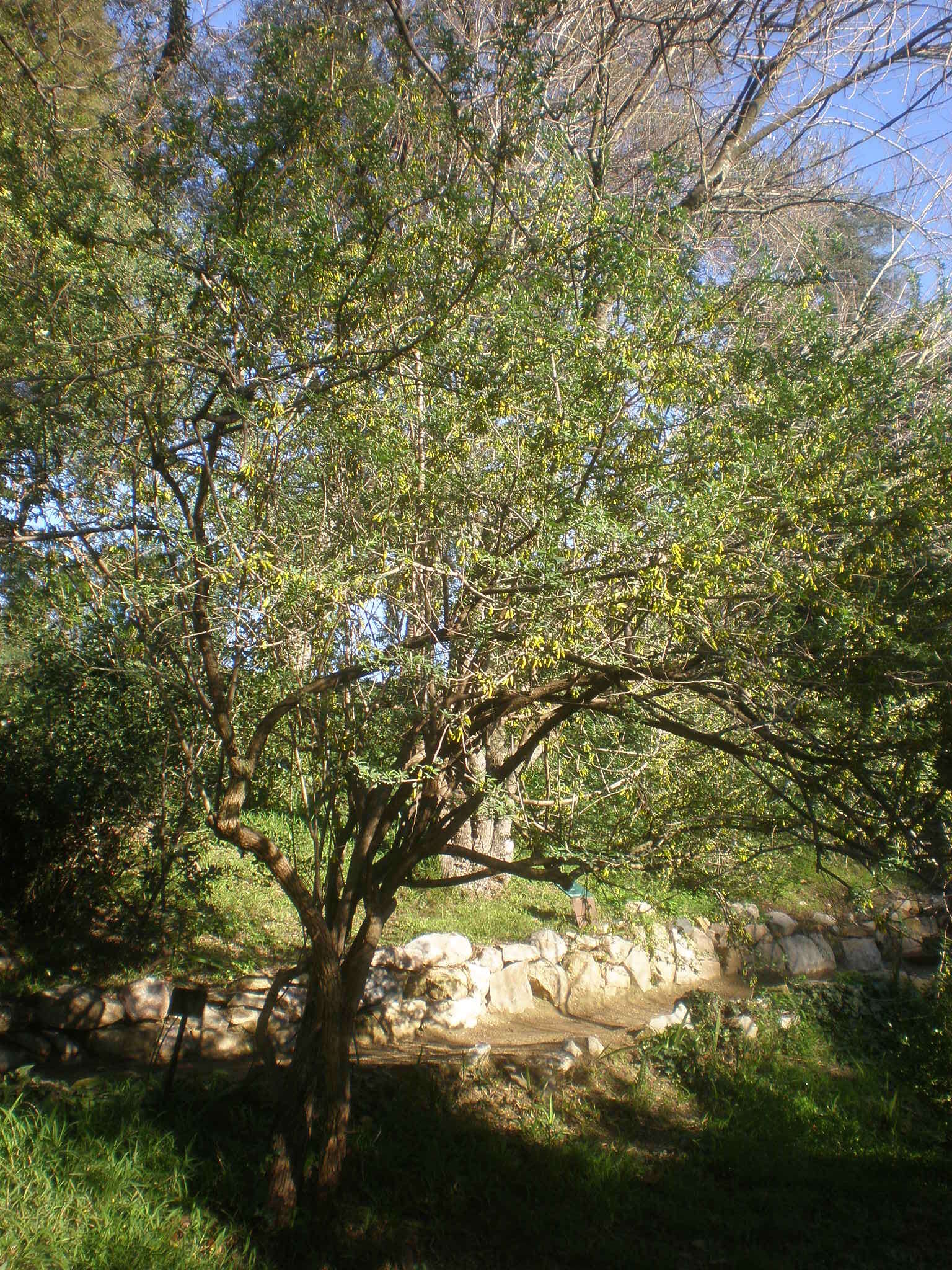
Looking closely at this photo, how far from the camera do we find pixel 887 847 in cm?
370

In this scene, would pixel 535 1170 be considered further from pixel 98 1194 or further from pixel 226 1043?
pixel 98 1194

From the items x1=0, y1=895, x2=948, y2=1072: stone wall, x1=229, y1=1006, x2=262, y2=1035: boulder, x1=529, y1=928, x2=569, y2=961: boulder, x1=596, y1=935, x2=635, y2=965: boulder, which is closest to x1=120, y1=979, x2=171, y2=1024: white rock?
x1=0, y1=895, x2=948, y2=1072: stone wall

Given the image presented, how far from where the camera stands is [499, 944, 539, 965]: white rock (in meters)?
8.03

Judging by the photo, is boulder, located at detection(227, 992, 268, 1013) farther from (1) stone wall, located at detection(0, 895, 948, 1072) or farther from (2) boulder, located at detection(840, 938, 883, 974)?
(2) boulder, located at detection(840, 938, 883, 974)

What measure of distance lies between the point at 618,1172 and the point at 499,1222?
846mm

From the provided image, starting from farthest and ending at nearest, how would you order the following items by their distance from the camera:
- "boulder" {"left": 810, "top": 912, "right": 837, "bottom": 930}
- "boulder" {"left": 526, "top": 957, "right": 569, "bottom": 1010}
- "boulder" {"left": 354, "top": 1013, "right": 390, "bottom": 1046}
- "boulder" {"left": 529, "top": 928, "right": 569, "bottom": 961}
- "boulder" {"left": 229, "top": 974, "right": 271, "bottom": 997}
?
"boulder" {"left": 810, "top": 912, "right": 837, "bottom": 930}, "boulder" {"left": 529, "top": 928, "right": 569, "bottom": 961}, "boulder" {"left": 526, "top": 957, "right": 569, "bottom": 1010}, "boulder" {"left": 354, "top": 1013, "right": 390, "bottom": 1046}, "boulder" {"left": 229, "top": 974, "right": 271, "bottom": 997}

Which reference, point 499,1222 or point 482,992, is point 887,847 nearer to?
point 499,1222

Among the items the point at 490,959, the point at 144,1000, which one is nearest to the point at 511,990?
the point at 490,959

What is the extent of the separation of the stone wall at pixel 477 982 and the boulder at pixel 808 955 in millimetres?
17

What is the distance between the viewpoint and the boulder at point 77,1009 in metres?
5.63

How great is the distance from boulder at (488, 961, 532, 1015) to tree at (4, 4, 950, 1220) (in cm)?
335

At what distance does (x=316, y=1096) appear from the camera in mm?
4434

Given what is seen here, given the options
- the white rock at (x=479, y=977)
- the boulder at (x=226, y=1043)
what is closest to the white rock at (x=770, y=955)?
the white rock at (x=479, y=977)

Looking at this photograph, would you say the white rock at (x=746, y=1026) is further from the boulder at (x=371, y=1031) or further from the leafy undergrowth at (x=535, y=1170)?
the boulder at (x=371, y=1031)
